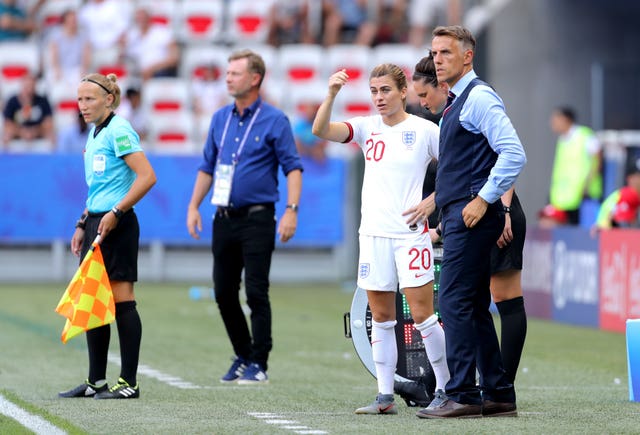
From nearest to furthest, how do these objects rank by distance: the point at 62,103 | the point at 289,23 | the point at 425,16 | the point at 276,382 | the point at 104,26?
1. the point at 276,382
2. the point at 62,103
3. the point at 104,26
4. the point at 425,16
5. the point at 289,23

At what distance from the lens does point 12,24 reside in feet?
72.0

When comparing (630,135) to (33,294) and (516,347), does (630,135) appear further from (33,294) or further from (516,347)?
(516,347)

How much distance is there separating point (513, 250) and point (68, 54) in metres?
A: 14.4

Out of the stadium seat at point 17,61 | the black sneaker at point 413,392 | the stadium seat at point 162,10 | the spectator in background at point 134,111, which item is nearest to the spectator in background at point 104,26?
the stadium seat at point 162,10

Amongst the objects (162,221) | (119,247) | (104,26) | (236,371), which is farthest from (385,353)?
(104,26)

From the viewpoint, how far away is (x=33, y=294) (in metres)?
17.7

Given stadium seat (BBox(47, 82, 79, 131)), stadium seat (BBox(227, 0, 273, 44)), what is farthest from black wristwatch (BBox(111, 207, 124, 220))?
stadium seat (BBox(227, 0, 273, 44))

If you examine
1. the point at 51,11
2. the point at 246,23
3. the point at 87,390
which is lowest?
the point at 87,390

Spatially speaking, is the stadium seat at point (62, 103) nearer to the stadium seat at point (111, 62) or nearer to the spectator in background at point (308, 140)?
the stadium seat at point (111, 62)

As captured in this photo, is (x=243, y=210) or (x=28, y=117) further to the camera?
(x=28, y=117)

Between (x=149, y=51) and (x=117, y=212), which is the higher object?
(x=149, y=51)

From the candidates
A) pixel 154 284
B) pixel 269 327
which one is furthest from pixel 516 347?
pixel 154 284

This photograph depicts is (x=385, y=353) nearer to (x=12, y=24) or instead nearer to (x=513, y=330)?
(x=513, y=330)

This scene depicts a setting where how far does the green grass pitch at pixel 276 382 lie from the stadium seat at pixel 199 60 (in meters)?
6.14
